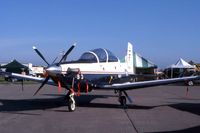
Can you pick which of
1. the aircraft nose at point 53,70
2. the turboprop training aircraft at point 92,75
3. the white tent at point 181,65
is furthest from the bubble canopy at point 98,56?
the white tent at point 181,65

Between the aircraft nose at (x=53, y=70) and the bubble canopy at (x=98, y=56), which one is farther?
the bubble canopy at (x=98, y=56)

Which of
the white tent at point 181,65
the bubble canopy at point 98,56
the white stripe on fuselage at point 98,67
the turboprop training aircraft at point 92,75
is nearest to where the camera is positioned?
the turboprop training aircraft at point 92,75

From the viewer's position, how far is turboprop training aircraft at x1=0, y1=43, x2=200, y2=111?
14.9 m

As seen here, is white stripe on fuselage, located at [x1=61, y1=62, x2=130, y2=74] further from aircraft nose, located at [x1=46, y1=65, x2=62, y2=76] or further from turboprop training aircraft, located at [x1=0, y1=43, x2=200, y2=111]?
aircraft nose, located at [x1=46, y1=65, x2=62, y2=76]

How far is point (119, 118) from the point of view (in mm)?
12711

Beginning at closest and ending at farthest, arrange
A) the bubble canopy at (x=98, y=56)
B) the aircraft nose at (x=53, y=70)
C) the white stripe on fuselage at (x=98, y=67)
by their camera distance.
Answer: the aircraft nose at (x=53, y=70)
the white stripe on fuselage at (x=98, y=67)
the bubble canopy at (x=98, y=56)

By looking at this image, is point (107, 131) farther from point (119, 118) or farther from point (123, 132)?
point (119, 118)

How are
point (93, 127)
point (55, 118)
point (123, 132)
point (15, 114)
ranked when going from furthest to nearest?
point (15, 114)
point (55, 118)
point (93, 127)
point (123, 132)

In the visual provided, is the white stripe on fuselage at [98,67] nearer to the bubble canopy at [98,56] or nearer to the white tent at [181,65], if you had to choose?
the bubble canopy at [98,56]

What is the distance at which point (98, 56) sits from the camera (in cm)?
1703

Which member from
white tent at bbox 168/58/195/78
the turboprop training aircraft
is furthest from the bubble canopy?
white tent at bbox 168/58/195/78

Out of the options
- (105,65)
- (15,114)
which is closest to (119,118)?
(15,114)

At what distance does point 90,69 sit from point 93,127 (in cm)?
573

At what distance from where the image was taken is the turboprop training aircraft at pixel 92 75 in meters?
14.9
